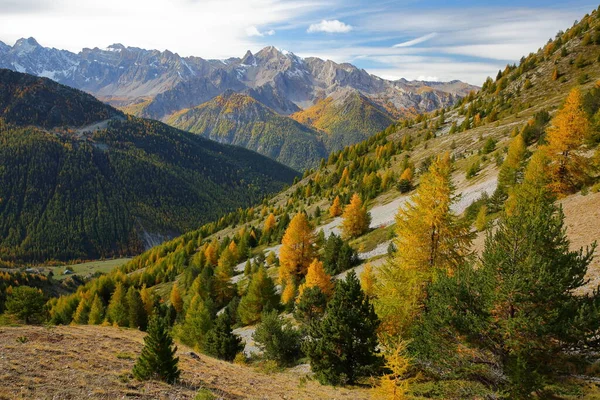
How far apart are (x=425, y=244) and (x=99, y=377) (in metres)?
20.0

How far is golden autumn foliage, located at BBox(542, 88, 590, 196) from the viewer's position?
33156mm

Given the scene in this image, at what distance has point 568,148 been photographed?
33531 mm

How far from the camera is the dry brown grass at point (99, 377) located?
15.7 meters

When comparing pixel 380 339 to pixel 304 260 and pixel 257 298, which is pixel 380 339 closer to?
pixel 257 298

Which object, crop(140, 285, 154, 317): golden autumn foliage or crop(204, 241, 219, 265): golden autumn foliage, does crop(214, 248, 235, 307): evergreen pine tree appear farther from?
crop(204, 241, 219, 265): golden autumn foliage

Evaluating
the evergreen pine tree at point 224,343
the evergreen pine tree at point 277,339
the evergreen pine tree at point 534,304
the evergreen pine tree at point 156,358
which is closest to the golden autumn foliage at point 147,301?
the evergreen pine tree at point 224,343

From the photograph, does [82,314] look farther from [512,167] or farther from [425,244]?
[512,167]

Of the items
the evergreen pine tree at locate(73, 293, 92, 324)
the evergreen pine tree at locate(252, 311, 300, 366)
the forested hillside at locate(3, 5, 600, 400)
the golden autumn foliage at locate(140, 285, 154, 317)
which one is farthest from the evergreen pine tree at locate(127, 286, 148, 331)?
the evergreen pine tree at locate(252, 311, 300, 366)

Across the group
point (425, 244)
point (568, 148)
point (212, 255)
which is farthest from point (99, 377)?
point (212, 255)

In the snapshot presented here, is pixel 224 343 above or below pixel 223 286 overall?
above

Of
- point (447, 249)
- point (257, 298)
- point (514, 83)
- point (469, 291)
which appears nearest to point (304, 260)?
point (257, 298)

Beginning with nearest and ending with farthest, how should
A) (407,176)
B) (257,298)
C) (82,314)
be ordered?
(257,298) < (82,314) < (407,176)

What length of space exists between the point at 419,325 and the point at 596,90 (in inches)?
2358

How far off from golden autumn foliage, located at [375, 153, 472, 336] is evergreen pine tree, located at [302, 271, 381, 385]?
197 cm
